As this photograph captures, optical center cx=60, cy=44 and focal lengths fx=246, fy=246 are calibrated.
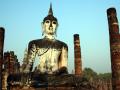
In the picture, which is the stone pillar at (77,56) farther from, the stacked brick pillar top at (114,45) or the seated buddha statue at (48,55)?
the seated buddha statue at (48,55)

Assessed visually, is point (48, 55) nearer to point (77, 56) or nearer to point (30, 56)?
point (30, 56)

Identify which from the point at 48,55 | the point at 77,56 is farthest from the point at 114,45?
the point at 77,56

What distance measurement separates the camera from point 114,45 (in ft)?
31.0

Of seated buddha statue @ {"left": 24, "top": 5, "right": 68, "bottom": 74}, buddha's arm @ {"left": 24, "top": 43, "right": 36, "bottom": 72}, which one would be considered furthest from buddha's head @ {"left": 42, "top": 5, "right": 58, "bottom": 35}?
buddha's arm @ {"left": 24, "top": 43, "right": 36, "bottom": 72}

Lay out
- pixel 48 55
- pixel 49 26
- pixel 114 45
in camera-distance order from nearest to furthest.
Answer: pixel 48 55 → pixel 49 26 → pixel 114 45

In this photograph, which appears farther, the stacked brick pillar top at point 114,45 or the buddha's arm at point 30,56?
the stacked brick pillar top at point 114,45

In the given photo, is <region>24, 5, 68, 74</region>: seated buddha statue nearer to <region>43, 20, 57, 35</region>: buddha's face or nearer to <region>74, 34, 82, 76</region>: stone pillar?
<region>43, 20, 57, 35</region>: buddha's face

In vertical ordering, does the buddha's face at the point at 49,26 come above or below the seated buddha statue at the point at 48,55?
above

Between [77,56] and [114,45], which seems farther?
[77,56]

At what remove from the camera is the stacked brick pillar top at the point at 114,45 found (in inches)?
366

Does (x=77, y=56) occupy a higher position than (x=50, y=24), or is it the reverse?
(x=50, y=24)

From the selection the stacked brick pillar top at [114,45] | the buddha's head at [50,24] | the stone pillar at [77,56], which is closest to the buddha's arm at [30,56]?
the buddha's head at [50,24]

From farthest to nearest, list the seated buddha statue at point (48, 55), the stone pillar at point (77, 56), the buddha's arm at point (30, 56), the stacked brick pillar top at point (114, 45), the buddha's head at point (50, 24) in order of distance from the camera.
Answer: the stone pillar at point (77, 56)
the stacked brick pillar top at point (114, 45)
the buddha's head at point (50, 24)
the seated buddha statue at point (48, 55)
the buddha's arm at point (30, 56)

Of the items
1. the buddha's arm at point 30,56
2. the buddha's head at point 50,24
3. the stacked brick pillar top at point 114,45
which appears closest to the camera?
the buddha's arm at point 30,56
